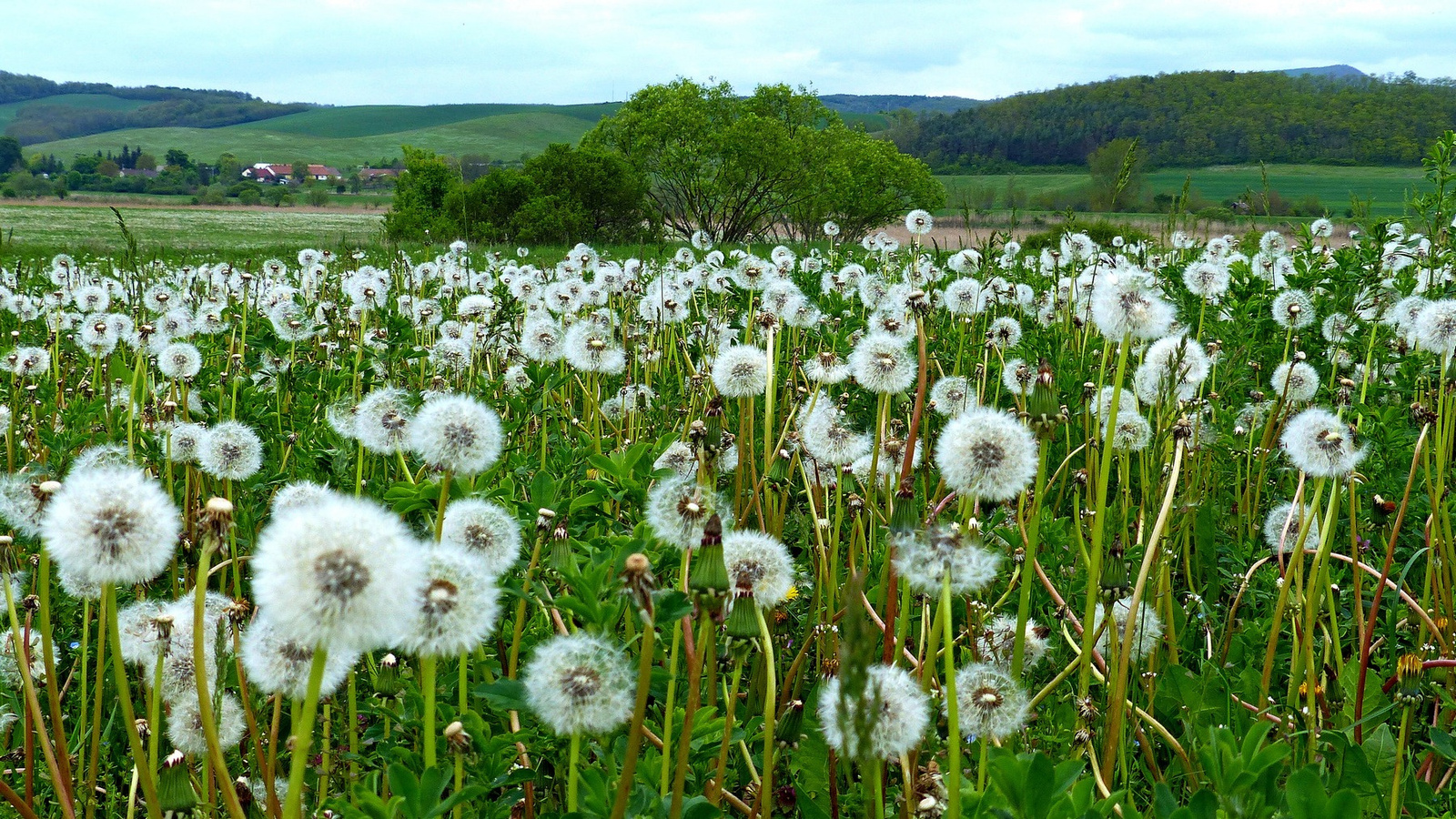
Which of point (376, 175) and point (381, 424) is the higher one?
point (376, 175)

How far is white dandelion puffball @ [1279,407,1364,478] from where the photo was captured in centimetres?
234

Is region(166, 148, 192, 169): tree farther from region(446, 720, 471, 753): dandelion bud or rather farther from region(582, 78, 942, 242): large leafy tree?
region(446, 720, 471, 753): dandelion bud

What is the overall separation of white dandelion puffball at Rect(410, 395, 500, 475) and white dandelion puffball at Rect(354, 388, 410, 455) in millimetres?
759

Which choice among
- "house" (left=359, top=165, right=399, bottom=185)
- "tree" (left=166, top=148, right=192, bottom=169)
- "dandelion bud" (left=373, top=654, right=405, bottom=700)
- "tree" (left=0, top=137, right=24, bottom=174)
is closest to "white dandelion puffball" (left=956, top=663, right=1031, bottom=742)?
"dandelion bud" (left=373, top=654, right=405, bottom=700)

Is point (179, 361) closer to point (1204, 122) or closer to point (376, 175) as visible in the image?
point (1204, 122)

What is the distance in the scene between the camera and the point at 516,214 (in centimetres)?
3294

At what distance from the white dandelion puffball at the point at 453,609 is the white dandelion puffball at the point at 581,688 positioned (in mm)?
152

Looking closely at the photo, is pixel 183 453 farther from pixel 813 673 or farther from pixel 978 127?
pixel 978 127

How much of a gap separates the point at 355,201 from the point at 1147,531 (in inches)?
3977

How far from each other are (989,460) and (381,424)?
1.80 metres

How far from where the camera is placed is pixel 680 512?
1.94m

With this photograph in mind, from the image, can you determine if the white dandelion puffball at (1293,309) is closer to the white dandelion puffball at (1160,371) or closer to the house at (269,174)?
the white dandelion puffball at (1160,371)

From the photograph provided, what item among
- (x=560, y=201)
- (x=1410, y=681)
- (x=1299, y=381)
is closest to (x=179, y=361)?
(x=1410, y=681)

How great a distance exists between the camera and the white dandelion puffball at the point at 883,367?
111 inches
